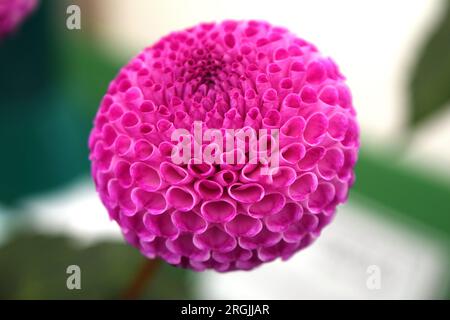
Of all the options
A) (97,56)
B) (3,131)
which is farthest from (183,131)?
(97,56)

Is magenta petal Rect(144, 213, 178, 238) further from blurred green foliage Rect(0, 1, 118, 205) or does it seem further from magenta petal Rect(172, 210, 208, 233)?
blurred green foliage Rect(0, 1, 118, 205)

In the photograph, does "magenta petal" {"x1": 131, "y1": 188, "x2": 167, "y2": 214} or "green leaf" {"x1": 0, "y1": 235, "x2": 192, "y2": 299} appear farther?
"green leaf" {"x1": 0, "y1": 235, "x2": 192, "y2": 299}

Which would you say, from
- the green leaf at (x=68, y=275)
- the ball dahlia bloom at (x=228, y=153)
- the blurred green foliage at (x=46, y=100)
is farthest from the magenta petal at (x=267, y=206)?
the blurred green foliage at (x=46, y=100)

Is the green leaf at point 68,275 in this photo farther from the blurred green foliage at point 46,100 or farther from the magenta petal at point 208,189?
the blurred green foliage at point 46,100

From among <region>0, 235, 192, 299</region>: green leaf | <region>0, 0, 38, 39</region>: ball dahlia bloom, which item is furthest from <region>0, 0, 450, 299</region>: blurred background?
<region>0, 0, 38, 39</region>: ball dahlia bloom

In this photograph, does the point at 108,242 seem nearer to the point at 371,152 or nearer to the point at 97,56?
the point at 371,152

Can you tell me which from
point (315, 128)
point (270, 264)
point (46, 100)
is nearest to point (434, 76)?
point (315, 128)
